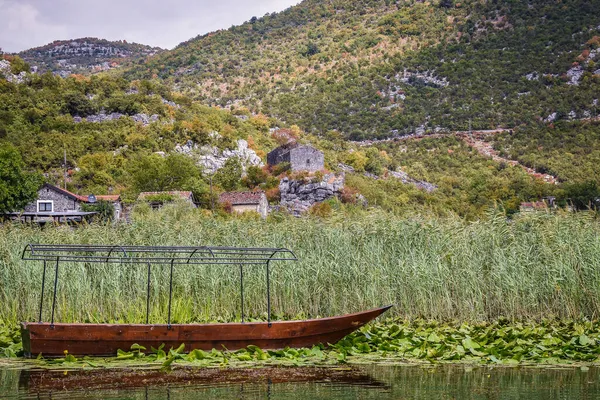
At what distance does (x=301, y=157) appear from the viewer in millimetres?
67312

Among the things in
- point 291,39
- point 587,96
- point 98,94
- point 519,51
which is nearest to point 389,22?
point 291,39

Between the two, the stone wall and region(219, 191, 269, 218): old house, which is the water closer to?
region(219, 191, 269, 218): old house

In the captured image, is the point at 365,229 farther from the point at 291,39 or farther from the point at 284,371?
the point at 291,39

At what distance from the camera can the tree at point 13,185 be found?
42.8 meters

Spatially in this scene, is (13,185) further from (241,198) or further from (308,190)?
(308,190)

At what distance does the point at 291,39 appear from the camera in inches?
5763

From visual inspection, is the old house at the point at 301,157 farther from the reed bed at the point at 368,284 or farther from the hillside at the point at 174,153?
the reed bed at the point at 368,284

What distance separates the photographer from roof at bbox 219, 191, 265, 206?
53.7 meters

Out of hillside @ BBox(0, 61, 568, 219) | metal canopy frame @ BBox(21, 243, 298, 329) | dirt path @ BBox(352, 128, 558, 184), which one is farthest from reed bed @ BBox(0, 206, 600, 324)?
dirt path @ BBox(352, 128, 558, 184)

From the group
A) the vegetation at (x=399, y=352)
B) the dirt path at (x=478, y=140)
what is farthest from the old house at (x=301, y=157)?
the vegetation at (x=399, y=352)

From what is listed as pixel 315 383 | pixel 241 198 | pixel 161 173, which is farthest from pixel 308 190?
pixel 315 383

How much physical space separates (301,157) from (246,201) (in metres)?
15.1

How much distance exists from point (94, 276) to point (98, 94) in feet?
234

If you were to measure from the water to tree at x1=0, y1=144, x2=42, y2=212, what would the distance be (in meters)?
36.9
